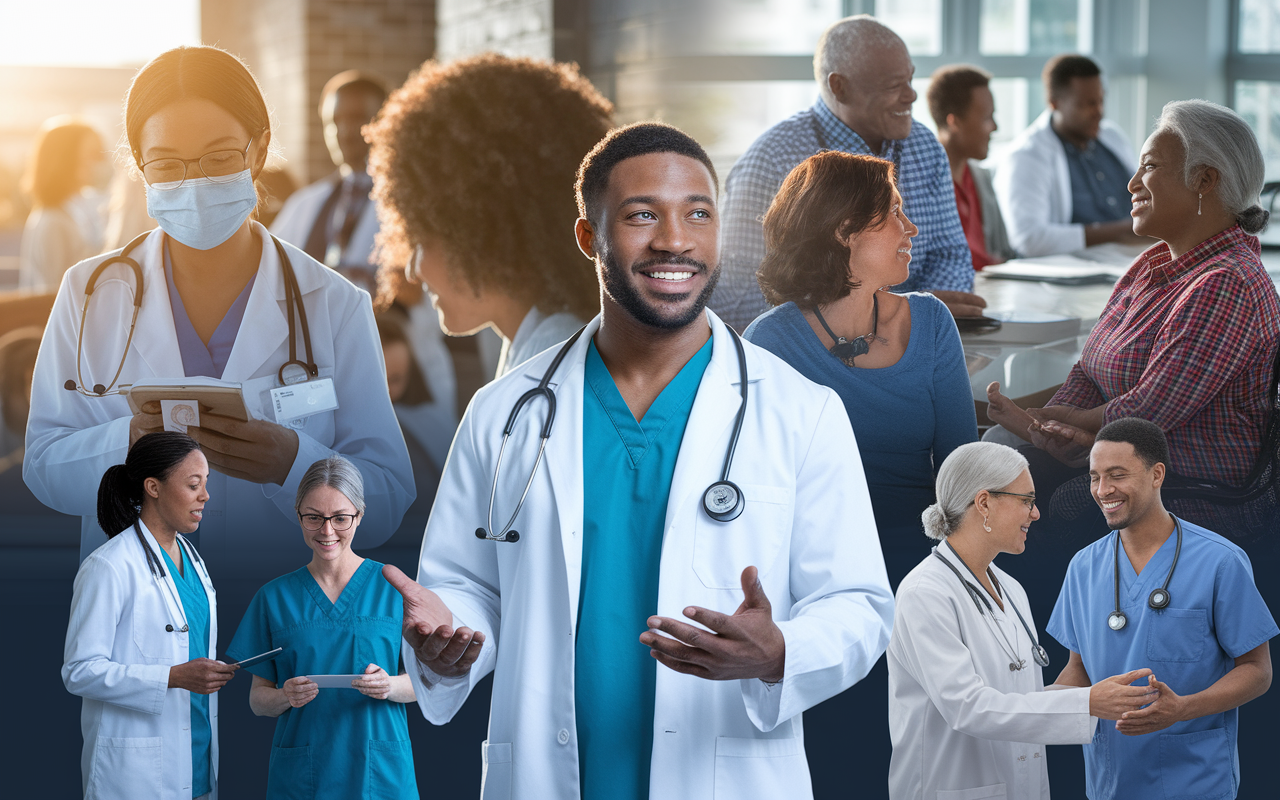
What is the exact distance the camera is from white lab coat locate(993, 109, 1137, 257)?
12.1 ft

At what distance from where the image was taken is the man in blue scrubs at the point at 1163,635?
208 cm

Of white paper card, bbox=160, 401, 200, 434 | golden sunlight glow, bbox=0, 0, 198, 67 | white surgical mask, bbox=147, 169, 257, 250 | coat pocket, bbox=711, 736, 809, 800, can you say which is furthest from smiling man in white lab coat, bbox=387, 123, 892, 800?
golden sunlight glow, bbox=0, 0, 198, 67

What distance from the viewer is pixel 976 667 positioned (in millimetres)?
2045

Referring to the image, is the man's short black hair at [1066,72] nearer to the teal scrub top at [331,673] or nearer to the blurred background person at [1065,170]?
the blurred background person at [1065,170]

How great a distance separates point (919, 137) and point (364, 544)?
1493 mm

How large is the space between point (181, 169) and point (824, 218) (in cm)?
128

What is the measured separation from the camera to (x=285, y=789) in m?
2.15

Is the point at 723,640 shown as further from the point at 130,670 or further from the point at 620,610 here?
the point at 130,670

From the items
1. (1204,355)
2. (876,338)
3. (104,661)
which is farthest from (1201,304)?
(104,661)

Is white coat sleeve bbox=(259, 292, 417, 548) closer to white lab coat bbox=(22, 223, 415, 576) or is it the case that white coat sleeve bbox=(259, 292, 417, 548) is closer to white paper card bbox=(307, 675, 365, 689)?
white lab coat bbox=(22, 223, 415, 576)

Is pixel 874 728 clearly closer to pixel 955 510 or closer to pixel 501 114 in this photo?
pixel 955 510

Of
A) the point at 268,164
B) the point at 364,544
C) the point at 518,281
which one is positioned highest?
the point at 268,164

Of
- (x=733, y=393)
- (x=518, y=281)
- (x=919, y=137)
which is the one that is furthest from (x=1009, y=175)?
(x=733, y=393)

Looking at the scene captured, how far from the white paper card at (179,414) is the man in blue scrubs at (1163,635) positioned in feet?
5.85
